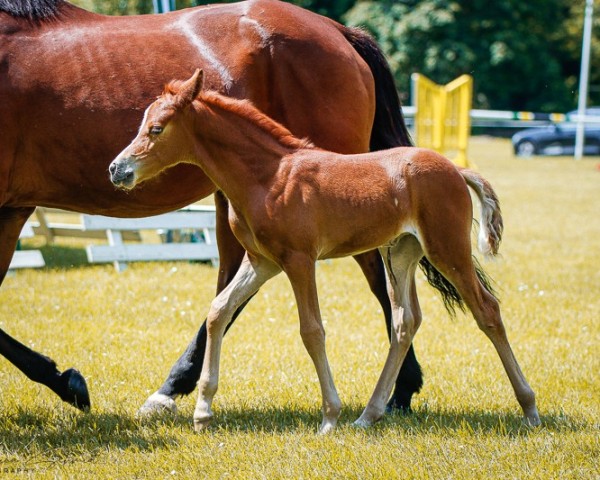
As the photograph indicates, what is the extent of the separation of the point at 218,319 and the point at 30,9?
6.57 feet

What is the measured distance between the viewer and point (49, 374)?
5066mm

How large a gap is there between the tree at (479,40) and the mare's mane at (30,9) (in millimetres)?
36516

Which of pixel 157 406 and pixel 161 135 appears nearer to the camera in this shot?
pixel 161 135

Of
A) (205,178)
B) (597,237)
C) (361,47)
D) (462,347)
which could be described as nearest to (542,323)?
(462,347)

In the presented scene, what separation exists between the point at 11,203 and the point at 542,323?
4406mm

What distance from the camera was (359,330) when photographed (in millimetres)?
7078

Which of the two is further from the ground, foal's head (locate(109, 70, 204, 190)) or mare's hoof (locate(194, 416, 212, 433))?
foal's head (locate(109, 70, 204, 190))

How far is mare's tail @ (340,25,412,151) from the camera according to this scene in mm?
5668

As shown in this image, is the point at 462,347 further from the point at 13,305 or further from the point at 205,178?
the point at 13,305

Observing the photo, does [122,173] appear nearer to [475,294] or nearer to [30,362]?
[30,362]

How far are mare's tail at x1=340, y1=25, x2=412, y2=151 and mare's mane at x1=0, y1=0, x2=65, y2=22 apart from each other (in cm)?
183

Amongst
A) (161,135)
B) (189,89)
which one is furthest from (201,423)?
(189,89)

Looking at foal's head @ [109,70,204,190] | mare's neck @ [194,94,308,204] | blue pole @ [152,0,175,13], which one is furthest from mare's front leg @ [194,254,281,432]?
blue pole @ [152,0,175,13]

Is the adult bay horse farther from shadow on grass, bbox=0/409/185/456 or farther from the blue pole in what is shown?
the blue pole
